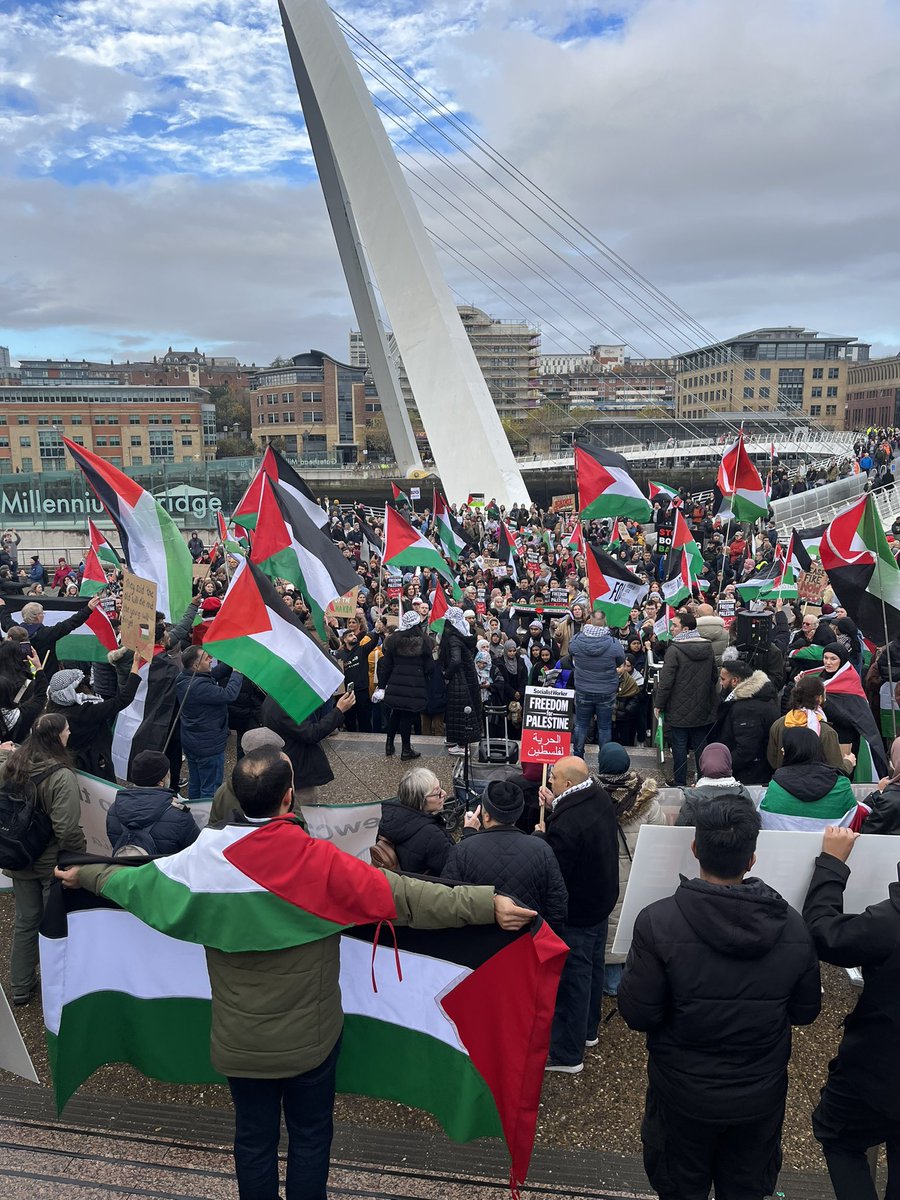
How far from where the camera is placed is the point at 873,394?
327 feet

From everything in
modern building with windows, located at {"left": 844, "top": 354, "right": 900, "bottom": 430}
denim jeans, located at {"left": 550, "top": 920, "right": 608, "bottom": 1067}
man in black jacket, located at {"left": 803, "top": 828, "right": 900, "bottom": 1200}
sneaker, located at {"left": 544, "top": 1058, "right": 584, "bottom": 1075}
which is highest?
modern building with windows, located at {"left": 844, "top": 354, "right": 900, "bottom": 430}

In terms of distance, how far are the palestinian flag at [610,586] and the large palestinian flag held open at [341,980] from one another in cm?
667

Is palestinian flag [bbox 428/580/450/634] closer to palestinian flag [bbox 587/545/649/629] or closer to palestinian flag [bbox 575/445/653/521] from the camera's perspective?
palestinian flag [bbox 587/545/649/629]

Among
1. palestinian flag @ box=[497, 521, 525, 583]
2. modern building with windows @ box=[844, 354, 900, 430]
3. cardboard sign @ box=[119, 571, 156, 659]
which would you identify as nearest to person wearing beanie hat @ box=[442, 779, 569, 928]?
cardboard sign @ box=[119, 571, 156, 659]

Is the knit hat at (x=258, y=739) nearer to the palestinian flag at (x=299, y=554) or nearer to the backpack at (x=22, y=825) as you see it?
the backpack at (x=22, y=825)

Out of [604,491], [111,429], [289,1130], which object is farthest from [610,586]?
[111,429]

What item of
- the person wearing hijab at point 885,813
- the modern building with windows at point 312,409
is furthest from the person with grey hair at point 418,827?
the modern building with windows at point 312,409

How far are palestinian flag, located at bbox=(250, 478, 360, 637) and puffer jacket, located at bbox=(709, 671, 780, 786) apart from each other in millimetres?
3315

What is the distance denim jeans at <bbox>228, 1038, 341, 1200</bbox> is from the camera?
2.77 metres

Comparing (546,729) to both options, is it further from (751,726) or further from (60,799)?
(60,799)

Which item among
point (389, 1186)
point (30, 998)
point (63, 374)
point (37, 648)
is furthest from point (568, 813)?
point (63, 374)

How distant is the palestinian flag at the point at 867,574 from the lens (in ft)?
22.2

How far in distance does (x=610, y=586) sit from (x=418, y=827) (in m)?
6.05

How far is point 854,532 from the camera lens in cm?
705
